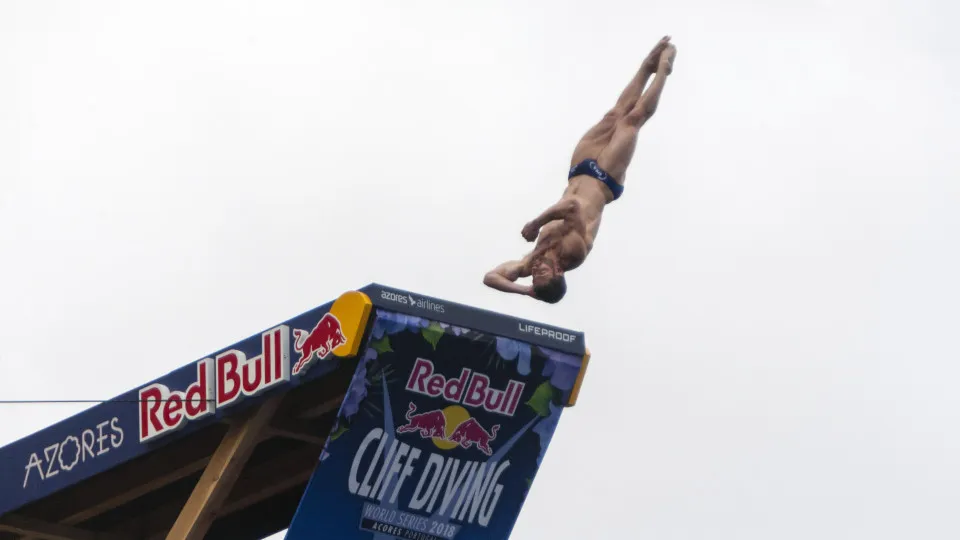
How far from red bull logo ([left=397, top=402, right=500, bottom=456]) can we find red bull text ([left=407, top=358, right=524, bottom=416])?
8.0 inches

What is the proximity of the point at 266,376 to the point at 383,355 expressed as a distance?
5.33 feet

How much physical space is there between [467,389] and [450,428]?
0.60 meters

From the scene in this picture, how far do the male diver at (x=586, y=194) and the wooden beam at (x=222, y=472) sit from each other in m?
3.49

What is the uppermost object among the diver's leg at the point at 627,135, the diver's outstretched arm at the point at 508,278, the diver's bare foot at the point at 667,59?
the diver's bare foot at the point at 667,59

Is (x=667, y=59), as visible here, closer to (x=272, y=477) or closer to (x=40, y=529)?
(x=272, y=477)

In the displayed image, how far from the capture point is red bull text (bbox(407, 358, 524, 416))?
27156 mm

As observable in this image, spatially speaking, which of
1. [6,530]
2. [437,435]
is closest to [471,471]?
[437,435]

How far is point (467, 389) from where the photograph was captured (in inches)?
1080

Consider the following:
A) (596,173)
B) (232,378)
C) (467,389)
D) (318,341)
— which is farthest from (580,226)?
(232,378)

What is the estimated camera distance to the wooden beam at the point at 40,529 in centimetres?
3073

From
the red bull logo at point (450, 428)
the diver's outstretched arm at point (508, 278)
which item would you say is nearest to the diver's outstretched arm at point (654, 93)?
the diver's outstretched arm at point (508, 278)

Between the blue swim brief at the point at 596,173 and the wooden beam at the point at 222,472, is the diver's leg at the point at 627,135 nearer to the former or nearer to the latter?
the blue swim brief at the point at 596,173

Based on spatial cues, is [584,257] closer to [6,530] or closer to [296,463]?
[296,463]

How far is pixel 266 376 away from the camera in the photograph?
89.5 feet
